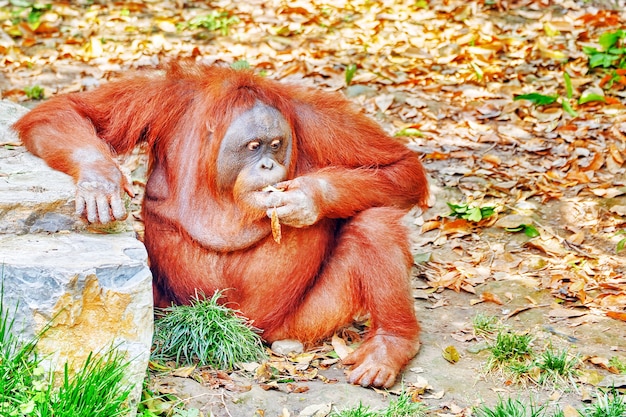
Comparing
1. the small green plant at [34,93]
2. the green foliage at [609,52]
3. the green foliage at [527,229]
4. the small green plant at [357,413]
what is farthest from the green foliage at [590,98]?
the small green plant at [34,93]

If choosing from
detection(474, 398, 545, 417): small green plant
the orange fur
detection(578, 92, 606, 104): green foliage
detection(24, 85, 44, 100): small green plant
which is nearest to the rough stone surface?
the orange fur

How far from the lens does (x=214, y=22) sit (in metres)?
9.27

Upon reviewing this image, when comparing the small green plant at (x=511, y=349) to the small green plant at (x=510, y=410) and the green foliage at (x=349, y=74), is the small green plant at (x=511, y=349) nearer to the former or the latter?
the small green plant at (x=510, y=410)

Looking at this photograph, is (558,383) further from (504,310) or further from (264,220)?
(264,220)

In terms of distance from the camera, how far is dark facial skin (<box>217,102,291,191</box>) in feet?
13.7

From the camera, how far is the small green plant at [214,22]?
921 centimetres

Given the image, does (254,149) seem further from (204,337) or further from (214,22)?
(214,22)

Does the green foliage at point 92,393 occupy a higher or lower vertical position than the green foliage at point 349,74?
lower

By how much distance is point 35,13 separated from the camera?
9.33m

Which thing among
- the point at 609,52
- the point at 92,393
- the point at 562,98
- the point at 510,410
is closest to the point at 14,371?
the point at 92,393

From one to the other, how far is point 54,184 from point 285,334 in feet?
4.76

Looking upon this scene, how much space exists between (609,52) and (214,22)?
13.5ft

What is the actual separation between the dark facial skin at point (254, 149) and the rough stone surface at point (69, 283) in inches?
25.0

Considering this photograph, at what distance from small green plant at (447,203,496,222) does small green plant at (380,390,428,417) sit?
2396 millimetres
